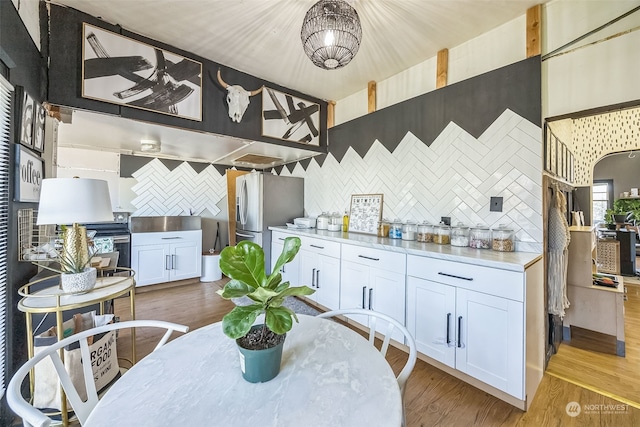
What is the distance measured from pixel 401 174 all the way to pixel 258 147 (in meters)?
1.83

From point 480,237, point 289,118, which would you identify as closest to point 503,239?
point 480,237

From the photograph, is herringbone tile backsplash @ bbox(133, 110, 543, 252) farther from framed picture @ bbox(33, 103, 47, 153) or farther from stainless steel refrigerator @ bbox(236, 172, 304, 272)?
framed picture @ bbox(33, 103, 47, 153)

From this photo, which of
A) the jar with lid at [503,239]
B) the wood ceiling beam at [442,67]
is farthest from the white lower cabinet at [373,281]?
the wood ceiling beam at [442,67]

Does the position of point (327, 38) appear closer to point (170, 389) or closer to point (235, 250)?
point (235, 250)

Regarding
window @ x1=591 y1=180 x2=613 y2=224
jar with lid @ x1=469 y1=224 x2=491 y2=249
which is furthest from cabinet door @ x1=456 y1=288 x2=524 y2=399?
window @ x1=591 y1=180 x2=613 y2=224

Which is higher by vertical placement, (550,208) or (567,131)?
(567,131)

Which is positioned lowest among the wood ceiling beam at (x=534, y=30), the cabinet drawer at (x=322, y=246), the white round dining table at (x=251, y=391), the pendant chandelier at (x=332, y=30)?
the white round dining table at (x=251, y=391)

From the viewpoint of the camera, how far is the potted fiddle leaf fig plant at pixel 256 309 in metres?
0.73

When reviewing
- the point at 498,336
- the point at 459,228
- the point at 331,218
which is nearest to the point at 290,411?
the point at 498,336

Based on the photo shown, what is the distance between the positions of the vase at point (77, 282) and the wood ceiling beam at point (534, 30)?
11.0 ft

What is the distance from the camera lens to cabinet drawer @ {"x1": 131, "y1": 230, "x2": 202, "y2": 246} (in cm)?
344

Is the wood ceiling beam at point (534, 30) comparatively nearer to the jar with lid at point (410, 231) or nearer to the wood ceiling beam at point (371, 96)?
the wood ceiling beam at point (371, 96)

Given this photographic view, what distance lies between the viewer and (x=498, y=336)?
1562mm

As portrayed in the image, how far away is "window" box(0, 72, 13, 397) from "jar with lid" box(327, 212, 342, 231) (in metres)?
2.70
